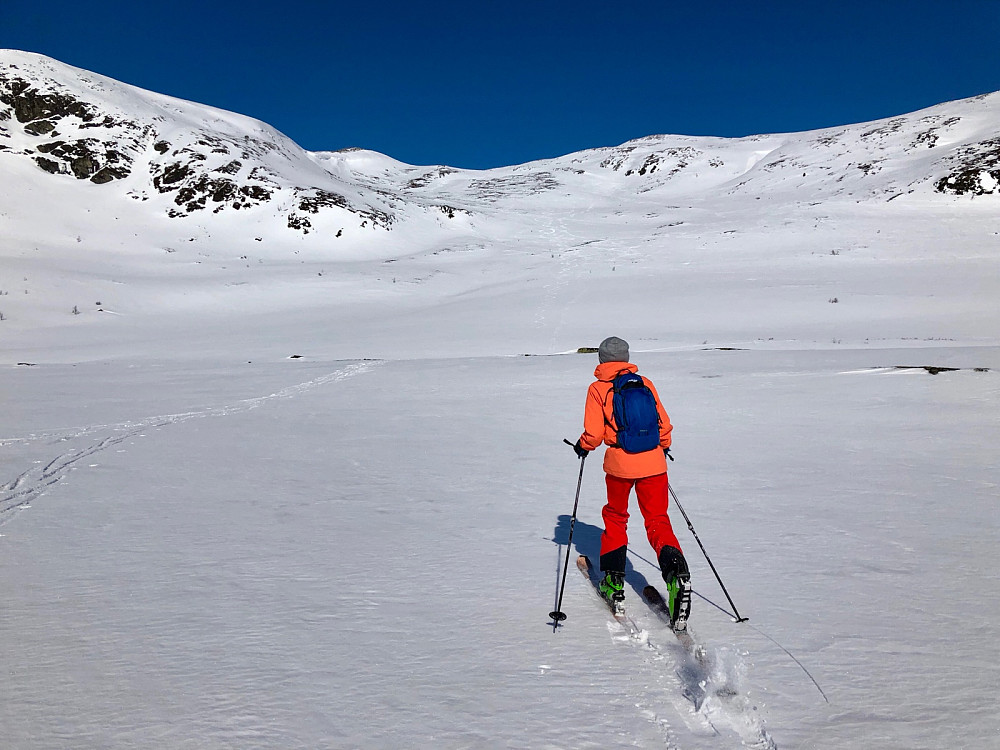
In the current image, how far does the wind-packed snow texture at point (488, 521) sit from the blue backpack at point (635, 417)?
1.03 metres

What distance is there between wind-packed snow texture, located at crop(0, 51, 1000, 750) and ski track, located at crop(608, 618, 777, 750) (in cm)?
1

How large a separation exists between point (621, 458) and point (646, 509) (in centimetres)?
40

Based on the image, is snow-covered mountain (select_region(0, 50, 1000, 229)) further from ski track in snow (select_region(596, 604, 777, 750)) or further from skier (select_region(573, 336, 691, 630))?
ski track in snow (select_region(596, 604, 777, 750))

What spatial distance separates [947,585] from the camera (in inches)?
150

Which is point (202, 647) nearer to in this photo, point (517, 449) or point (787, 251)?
point (517, 449)

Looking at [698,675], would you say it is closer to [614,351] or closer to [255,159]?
[614,351]

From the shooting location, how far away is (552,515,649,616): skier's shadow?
4262mm

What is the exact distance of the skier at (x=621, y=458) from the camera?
376 centimetres

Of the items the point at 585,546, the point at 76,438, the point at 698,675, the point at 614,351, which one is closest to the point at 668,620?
the point at 698,675

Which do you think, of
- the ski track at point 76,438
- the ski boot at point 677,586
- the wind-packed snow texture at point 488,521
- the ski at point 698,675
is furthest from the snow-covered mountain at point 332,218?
the ski at point 698,675

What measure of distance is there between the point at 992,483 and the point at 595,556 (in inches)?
158

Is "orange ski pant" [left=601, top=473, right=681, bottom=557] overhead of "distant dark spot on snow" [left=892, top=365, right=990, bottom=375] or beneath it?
beneath

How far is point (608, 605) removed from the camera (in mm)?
3832

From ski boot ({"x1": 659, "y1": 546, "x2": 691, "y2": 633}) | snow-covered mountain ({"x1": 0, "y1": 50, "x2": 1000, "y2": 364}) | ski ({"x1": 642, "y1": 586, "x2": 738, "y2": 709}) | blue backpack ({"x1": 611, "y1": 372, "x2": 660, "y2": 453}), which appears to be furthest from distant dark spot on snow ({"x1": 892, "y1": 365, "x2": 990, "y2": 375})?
ski ({"x1": 642, "y1": 586, "x2": 738, "y2": 709})
